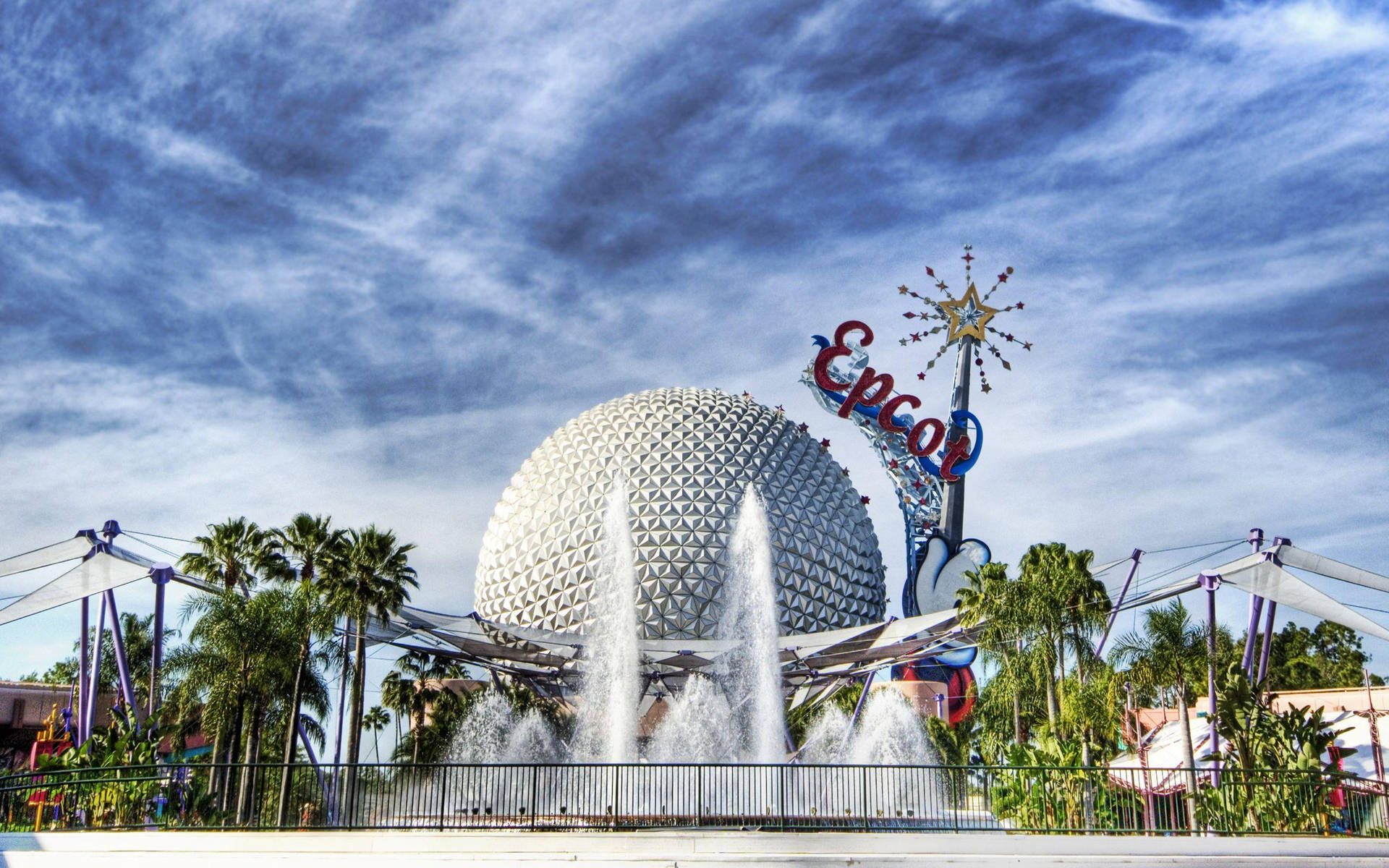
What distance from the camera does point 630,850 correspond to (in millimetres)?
15461

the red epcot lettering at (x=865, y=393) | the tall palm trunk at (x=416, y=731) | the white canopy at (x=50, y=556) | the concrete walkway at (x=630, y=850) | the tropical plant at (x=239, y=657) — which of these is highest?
the red epcot lettering at (x=865, y=393)

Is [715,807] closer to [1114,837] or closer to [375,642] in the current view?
[1114,837]

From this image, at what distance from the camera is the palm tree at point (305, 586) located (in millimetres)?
28562

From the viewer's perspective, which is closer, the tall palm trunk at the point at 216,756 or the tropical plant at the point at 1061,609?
the tall palm trunk at the point at 216,756

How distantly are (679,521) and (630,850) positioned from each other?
2994cm

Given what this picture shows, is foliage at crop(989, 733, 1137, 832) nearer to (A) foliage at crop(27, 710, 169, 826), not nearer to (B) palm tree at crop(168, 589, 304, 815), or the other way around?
(A) foliage at crop(27, 710, 169, 826)

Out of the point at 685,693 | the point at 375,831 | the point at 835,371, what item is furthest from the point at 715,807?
the point at 835,371

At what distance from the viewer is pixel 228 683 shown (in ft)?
93.2

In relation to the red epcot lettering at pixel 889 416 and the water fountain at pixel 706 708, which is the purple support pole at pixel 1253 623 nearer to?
the water fountain at pixel 706 708

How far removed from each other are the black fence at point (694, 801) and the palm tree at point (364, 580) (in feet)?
28.1

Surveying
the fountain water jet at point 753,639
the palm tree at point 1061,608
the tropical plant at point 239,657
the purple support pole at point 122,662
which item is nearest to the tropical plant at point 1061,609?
the palm tree at point 1061,608

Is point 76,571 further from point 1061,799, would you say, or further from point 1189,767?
point 1189,767

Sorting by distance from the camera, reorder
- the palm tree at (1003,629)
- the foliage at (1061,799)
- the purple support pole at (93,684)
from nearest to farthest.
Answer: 1. the foliage at (1061,799)
2. the purple support pole at (93,684)
3. the palm tree at (1003,629)

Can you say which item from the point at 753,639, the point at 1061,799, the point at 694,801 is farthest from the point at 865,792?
the point at 753,639
